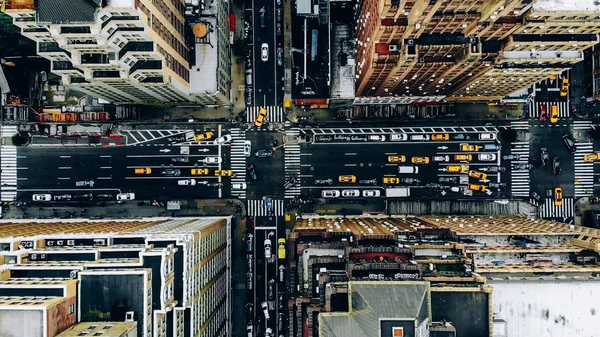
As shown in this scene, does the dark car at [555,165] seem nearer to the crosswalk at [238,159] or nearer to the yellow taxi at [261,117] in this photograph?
the yellow taxi at [261,117]

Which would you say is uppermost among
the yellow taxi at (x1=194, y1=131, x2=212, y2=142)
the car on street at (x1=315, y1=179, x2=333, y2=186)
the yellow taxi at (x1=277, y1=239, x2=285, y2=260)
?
the yellow taxi at (x1=194, y1=131, x2=212, y2=142)

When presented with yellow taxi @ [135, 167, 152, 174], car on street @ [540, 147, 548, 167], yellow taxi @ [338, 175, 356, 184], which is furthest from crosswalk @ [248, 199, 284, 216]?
car on street @ [540, 147, 548, 167]

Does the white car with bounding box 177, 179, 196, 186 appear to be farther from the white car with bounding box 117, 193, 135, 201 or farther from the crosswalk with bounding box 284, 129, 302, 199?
the crosswalk with bounding box 284, 129, 302, 199

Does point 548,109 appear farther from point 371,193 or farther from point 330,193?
point 330,193

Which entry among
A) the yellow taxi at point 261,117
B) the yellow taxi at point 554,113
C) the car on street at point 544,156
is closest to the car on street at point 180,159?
the yellow taxi at point 261,117

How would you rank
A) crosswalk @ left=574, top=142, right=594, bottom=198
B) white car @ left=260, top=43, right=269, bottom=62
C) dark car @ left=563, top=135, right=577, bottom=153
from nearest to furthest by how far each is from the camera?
dark car @ left=563, top=135, right=577, bottom=153, white car @ left=260, top=43, right=269, bottom=62, crosswalk @ left=574, top=142, right=594, bottom=198

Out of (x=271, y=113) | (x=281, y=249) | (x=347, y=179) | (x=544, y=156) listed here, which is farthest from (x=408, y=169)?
(x=281, y=249)
